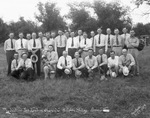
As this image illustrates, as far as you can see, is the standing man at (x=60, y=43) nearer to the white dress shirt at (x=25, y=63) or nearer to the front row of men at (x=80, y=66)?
the front row of men at (x=80, y=66)

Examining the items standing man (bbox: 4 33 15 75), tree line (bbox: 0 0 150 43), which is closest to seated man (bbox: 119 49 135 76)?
standing man (bbox: 4 33 15 75)

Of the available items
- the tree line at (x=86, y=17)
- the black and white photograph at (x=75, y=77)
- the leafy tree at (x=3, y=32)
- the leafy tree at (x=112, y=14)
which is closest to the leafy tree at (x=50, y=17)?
the tree line at (x=86, y=17)

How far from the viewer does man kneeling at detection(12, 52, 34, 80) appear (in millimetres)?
10141

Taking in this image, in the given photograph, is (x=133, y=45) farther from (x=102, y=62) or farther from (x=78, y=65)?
(x=78, y=65)

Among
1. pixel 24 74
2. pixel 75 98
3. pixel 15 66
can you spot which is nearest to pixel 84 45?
pixel 24 74

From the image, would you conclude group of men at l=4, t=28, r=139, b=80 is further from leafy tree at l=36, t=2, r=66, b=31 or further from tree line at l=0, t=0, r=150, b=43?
leafy tree at l=36, t=2, r=66, b=31

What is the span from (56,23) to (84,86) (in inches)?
867

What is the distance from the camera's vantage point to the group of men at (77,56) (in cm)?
1029

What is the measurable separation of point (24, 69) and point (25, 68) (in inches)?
2.6

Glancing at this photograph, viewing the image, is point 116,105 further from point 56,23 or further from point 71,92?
point 56,23

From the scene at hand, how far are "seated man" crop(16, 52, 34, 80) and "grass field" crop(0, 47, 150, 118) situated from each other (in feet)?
1.36

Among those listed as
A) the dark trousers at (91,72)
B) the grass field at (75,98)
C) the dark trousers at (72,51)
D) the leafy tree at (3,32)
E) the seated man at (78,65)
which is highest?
the leafy tree at (3,32)

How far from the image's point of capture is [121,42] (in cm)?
1101

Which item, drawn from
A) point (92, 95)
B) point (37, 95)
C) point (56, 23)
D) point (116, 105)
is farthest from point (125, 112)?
point (56, 23)
